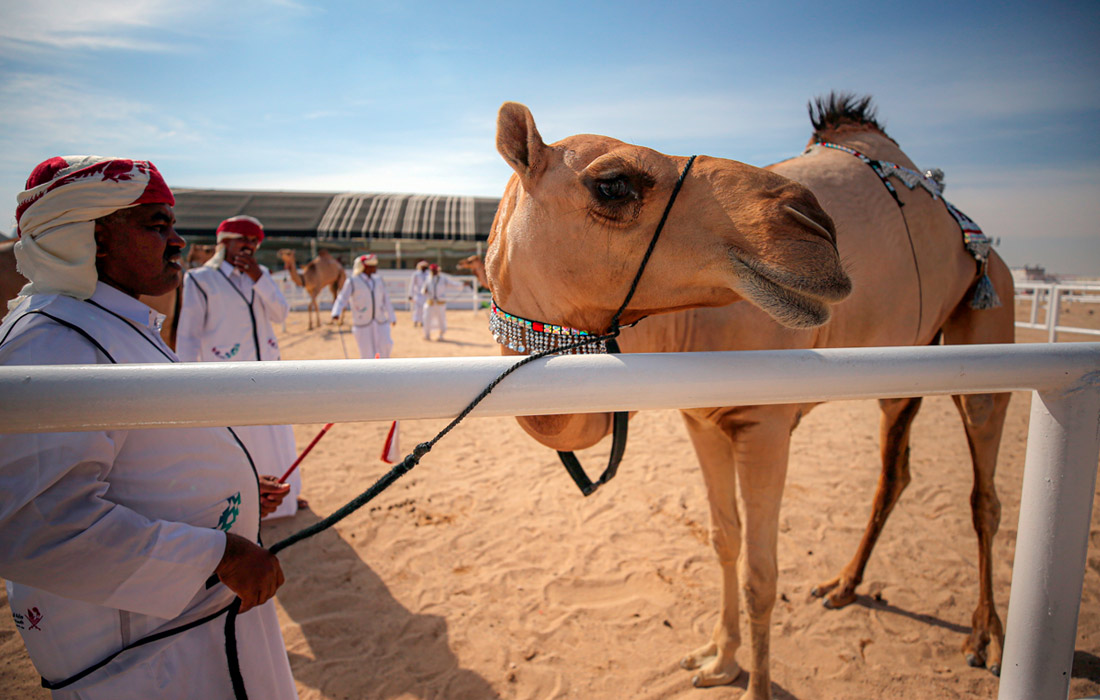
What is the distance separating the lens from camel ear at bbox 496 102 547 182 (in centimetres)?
151

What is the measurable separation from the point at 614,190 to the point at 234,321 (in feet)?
13.1

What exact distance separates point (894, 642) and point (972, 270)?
85.3 inches

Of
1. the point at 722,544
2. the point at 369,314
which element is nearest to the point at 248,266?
the point at 369,314

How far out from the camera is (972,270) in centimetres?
304

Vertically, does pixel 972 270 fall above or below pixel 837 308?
above

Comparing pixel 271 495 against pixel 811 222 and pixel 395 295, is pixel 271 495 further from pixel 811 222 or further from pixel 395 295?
pixel 395 295

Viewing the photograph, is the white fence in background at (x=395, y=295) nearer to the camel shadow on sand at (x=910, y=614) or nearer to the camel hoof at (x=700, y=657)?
the camel shadow on sand at (x=910, y=614)

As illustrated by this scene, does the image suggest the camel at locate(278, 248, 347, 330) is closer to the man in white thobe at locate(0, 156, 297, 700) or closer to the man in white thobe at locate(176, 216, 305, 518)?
the man in white thobe at locate(176, 216, 305, 518)

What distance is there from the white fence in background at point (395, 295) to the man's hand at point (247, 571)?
19574 millimetres

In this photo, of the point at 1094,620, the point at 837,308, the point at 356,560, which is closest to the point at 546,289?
the point at 837,308

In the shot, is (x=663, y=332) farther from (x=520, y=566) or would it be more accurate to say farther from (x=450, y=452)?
(x=450, y=452)

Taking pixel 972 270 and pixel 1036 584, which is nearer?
pixel 1036 584

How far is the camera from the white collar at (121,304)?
1441 millimetres

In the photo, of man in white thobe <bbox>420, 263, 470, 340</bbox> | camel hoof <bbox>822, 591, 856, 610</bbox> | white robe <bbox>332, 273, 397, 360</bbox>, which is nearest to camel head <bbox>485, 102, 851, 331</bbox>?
camel hoof <bbox>822, 591, 856, 610</bbox>
